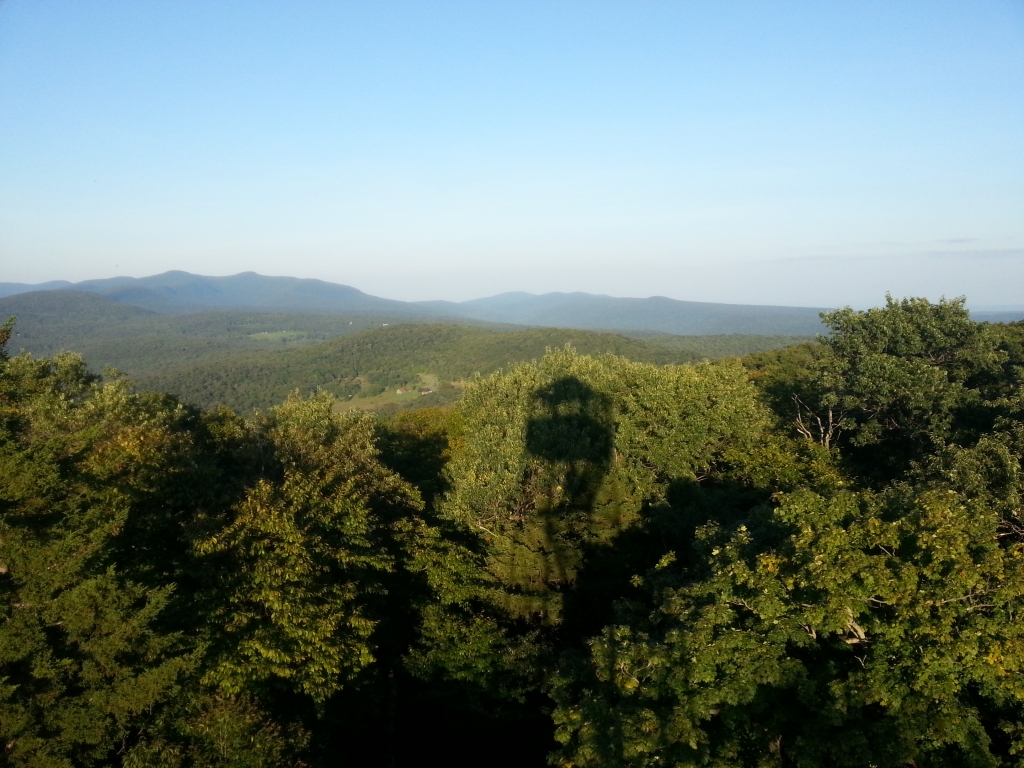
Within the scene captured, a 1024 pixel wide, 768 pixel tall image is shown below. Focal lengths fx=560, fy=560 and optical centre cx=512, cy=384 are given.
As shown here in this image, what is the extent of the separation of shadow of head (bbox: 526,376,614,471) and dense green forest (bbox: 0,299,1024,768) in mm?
140

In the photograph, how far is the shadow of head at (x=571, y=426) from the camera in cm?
2233

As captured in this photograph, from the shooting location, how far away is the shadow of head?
22.3m

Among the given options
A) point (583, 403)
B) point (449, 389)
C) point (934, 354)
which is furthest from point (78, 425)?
point (449, 389)

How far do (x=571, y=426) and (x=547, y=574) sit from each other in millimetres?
6332

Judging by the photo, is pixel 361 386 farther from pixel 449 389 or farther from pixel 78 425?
pixel 78 425

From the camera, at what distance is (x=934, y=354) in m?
24.8

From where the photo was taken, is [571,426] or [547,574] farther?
[571,426]

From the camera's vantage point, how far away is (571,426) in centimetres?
2322

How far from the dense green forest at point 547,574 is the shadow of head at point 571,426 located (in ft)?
0.46

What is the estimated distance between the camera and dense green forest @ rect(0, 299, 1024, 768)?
962cm

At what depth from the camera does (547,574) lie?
19.3 metres

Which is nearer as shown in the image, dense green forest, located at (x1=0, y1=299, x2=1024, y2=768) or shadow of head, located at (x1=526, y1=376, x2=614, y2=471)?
dense green forest, located at (x1=0, y1=299, x2=1024, y2=768)

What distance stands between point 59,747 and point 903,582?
15940 mm

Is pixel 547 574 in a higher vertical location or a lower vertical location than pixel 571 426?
lower
